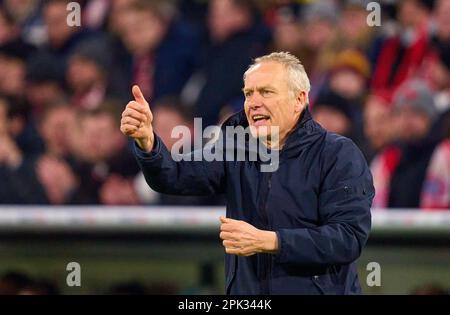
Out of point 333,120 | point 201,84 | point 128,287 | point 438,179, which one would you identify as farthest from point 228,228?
point 201,84

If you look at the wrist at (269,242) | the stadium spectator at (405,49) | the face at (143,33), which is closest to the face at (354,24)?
the stadium spectator at (405,49)

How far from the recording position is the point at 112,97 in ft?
24.7

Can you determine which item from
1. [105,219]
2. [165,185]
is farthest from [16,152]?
[165,185]

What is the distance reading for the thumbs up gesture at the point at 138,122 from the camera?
385 centimetres

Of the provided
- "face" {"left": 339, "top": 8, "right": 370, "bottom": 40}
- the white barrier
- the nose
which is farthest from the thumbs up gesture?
"face" {"left": 339, "top": 8, "right": 370, "bottom": 40}

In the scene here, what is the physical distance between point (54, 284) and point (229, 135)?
2739 millimetres

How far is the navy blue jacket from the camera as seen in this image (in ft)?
12.3

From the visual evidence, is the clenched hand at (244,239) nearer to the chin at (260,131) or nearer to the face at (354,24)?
the chin at (260,131)

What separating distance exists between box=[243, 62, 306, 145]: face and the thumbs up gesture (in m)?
0.38

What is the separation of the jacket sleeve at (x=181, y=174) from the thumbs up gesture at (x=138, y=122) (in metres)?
0.07

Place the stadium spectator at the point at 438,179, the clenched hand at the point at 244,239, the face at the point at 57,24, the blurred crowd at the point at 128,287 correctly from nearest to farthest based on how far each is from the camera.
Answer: the clenched hand at the point at 244,239 → the blurred crowd at the point at 128,287 → the stadium spectator at the point at 438,179 → the face at the point at 57,24

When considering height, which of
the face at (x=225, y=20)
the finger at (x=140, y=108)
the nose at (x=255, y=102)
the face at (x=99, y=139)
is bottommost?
the finger at (x=140, y=108)

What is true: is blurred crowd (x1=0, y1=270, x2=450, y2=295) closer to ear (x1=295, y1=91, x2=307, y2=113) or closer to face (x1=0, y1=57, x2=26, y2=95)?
face (x1=0, y1=57, x2=26, y2=95)

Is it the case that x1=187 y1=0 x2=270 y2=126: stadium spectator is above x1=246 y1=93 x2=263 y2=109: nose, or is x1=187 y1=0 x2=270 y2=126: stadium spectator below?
above
